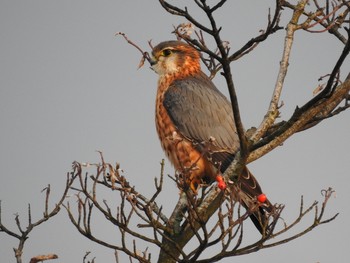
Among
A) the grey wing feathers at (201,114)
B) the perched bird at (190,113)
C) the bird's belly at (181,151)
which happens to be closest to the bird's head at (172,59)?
the perched bird at (190,113)

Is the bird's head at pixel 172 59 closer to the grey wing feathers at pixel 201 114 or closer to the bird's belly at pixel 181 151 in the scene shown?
the grey wing feathers at pixel 201 114

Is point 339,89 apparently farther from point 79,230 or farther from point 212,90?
point 79,230

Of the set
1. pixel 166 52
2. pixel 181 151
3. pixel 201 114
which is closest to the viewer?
pixel 181 151

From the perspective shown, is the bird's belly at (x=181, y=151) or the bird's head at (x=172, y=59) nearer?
the bird's belly at (x=181, y=151)

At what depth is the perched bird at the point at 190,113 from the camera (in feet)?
21.4

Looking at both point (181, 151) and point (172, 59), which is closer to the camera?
point (181, 151)

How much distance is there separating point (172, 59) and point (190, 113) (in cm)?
111

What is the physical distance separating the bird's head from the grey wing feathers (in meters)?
0.40

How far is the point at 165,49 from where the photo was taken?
25.1 feet

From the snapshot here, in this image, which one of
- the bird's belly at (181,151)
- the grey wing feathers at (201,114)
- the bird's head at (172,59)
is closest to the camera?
the bird's belly at (181,151)

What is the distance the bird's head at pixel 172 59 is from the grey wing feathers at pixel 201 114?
40 centimetres

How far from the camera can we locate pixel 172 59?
7.72m

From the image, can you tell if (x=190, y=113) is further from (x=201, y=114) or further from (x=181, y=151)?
(x=181, y=151)

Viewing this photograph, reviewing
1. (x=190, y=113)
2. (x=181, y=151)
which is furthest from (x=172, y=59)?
(x=181, y=151)
